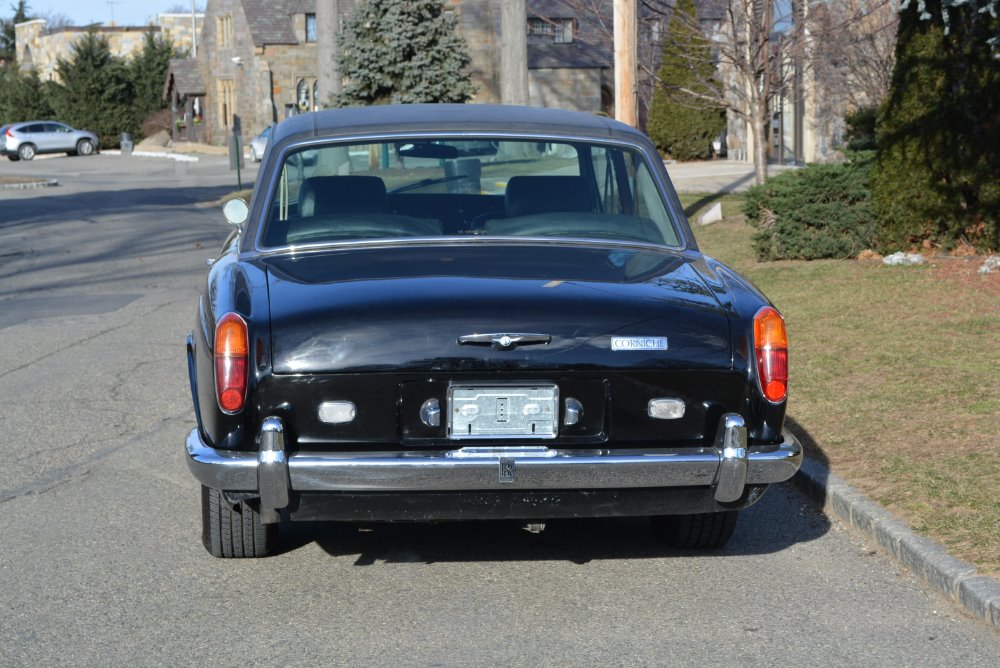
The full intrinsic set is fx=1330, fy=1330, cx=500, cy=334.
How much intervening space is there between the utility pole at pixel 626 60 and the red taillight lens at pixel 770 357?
11.5m

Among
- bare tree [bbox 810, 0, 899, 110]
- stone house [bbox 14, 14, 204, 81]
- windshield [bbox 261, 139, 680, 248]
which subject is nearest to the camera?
windshield [bbox 261, 139, 680, 248]

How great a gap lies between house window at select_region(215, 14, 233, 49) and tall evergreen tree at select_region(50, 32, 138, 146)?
298 inches

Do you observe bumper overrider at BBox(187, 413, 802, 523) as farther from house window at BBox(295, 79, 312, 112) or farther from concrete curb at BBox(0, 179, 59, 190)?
house window at BBox(295, 79, 312, 112)

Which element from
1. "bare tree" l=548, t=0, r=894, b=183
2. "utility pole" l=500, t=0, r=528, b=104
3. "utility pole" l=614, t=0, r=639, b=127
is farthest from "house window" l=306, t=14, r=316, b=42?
"utility pole" l=614, t=0, r=639, b=127

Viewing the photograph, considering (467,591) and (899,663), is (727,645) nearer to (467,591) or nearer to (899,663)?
(899,663)

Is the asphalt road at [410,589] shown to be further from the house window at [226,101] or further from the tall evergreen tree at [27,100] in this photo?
the tall evergreen tree at [27,100]

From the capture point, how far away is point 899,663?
4203mm

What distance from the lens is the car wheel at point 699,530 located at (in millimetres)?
5266

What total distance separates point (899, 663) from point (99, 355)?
24.3 ft

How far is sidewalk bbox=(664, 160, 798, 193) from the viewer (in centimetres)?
2564

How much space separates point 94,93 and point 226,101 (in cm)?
879

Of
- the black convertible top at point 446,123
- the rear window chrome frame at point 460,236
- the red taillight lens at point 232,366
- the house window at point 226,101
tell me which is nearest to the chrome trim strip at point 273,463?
the red taillight lens at point 232,366

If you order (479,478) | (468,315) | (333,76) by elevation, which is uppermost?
(333,76)

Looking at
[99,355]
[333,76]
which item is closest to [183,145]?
[333,76]
